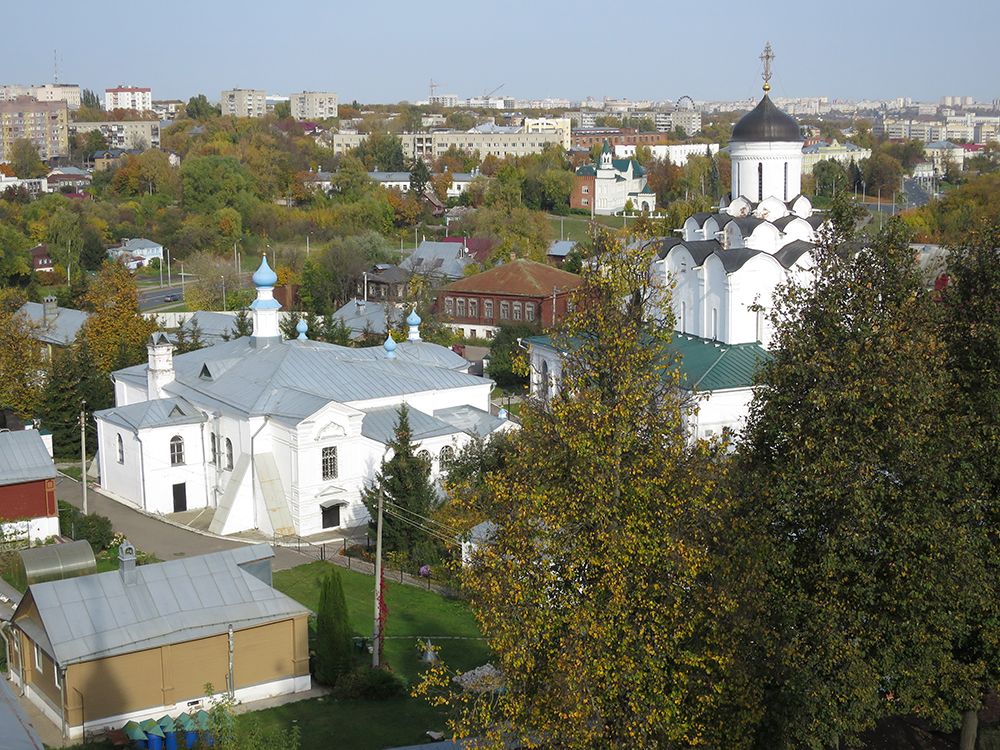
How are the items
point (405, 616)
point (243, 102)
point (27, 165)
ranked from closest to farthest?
1. point (405, 616)
2. point (27, 165)
3. point (243, 102)

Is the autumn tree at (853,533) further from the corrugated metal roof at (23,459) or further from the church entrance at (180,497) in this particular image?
the church entrance at (180,497)

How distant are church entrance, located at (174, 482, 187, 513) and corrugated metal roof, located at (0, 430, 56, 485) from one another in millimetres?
2832

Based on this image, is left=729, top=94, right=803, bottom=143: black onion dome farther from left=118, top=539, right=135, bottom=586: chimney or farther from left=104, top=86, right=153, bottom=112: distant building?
left=104, top=86, right=153, bottom=112: distant building

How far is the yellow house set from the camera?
501 inches

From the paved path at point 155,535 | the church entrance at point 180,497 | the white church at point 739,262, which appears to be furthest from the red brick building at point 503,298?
the paved path at point 155,535

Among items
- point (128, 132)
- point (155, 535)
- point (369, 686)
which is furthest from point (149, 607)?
point (128, 132)

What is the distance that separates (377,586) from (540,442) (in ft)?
19.7

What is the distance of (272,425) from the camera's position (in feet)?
67.8

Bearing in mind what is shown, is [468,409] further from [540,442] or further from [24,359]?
[540,442]

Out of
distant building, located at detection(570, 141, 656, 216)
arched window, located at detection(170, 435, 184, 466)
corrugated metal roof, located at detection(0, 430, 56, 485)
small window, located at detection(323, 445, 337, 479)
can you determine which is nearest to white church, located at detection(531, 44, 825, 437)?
small window, located at detection(323, 445, 337, 479)

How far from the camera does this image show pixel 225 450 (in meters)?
21.6

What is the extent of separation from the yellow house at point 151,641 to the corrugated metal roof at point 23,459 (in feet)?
18.7

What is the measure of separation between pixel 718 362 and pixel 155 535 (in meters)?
11.0

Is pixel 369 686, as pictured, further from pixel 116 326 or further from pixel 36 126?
pixel 36 126
